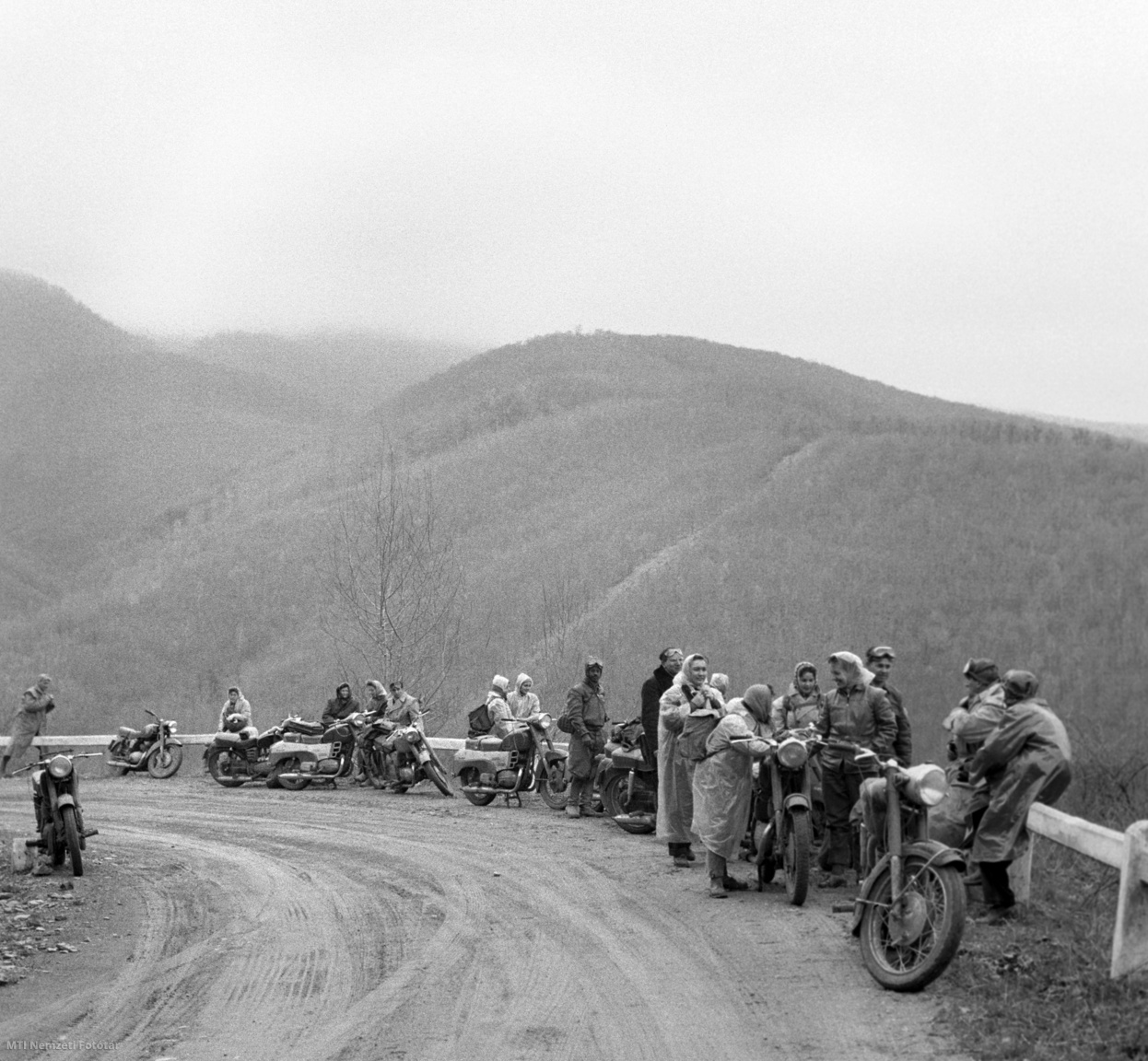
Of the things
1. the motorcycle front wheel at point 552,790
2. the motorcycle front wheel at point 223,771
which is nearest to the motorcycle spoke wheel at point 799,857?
the motorcycle front wheel at point 552,790

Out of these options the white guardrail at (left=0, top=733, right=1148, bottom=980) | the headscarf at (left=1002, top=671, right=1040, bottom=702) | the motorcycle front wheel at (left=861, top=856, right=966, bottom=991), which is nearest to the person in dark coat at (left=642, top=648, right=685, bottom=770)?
the headscarf at (left=1002, top=671, right=1040, bottom=702)

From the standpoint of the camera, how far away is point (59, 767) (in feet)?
40.7

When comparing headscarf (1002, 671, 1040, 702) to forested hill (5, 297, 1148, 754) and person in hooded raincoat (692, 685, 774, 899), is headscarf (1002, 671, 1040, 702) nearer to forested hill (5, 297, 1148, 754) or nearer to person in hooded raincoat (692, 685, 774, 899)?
person in hooded raincoat (692, 685, 774, 899)

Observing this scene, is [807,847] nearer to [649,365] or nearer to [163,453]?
[649,365]

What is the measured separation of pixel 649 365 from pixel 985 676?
12333 centimetres

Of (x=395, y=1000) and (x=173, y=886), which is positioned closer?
(x=395, y=1000)

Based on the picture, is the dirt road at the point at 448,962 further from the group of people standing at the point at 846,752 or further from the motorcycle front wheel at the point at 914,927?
the group of people standing at the point at 846,752

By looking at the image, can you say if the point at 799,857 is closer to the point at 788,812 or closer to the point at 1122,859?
the point at 788,812

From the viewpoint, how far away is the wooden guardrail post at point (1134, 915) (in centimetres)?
730

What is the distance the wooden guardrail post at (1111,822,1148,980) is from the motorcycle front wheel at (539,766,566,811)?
33.9 feet

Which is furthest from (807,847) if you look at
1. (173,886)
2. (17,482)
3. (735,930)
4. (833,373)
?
(17,482)

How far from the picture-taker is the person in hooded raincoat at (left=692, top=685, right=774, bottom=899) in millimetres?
10789

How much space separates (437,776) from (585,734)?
3830mm

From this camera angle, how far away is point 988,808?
350 inches
